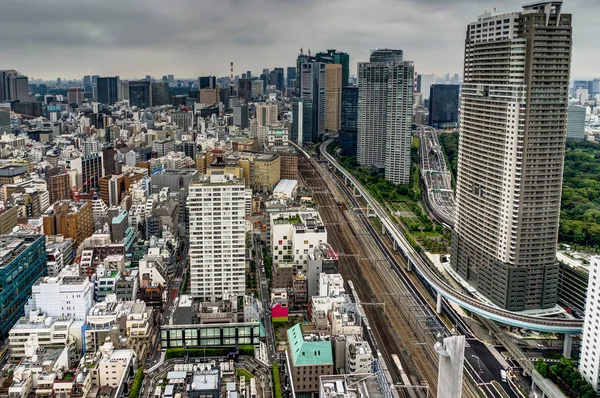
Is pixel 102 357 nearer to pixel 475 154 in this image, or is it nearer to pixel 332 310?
pixel 332 310

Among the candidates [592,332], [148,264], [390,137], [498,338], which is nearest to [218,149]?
[390,137]

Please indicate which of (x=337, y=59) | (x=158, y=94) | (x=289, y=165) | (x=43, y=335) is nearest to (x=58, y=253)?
(x=43, y=335)

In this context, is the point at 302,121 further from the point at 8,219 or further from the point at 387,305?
the point at 387,305

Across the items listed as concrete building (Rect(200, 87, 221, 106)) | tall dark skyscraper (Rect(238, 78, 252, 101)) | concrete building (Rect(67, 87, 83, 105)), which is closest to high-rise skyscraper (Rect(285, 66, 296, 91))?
tall dark skyscraper (Rect(238, 78, 252, 101))

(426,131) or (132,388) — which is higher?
(426,131)

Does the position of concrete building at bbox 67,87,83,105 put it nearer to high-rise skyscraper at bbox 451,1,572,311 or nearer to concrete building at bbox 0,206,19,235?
concrete building at bbox 0,206,19,235

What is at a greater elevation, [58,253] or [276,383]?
[58,253]
